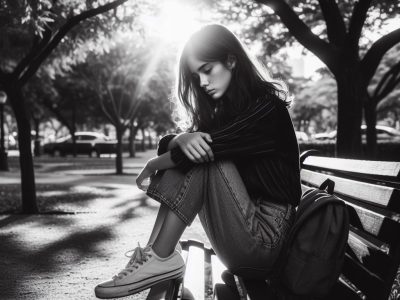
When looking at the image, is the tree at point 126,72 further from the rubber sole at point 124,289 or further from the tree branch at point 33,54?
the rubber sole at point 124,289

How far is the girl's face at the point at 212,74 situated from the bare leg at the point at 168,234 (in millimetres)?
726

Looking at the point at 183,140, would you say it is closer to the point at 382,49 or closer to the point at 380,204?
the point at 380,204

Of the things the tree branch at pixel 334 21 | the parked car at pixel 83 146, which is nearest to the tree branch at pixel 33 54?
the tree branch at pixel 334 21

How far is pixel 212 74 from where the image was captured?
2508mm

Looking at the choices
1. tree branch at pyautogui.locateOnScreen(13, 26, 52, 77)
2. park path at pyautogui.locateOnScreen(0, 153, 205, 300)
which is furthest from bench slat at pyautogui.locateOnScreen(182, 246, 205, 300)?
tree branch at pyautogui.locateOnScreen(13, 26, 52, 77)

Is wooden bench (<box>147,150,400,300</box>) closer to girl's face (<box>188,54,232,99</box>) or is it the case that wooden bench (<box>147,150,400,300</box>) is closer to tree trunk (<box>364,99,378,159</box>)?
girl's face (<box>188,54,232,99</box>)

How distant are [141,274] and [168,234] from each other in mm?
214

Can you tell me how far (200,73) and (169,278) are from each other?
3.49 ft

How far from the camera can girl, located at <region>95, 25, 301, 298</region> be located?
2.07 m

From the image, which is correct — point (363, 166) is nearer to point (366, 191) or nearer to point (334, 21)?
point (366, 191)

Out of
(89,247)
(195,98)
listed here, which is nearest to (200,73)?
(195,98)

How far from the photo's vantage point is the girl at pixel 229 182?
81.5 inches

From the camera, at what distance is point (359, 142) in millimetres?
7324

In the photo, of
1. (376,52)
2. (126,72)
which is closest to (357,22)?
(376,52)
